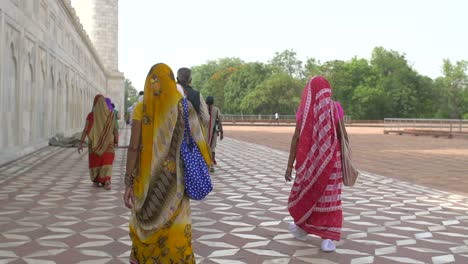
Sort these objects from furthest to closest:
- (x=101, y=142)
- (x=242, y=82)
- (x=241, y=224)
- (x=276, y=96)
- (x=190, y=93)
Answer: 1. (x=242, y=82)
2. (x=276, y=96)
3. (x=101, y=142)
4. (x=190, y=93)
5. (x=241, y=224)

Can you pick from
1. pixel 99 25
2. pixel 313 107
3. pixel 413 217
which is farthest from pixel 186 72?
pixel 99 25

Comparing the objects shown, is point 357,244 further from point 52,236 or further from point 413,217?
point 52,236

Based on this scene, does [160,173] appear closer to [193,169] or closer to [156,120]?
[193,169]

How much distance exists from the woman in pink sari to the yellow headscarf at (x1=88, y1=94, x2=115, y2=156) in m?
3.62

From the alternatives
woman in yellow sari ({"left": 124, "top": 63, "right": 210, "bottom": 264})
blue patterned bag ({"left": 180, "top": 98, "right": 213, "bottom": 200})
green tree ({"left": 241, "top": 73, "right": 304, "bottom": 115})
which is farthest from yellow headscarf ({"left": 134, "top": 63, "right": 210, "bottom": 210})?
green tree ({"left": 241, "top": 73, "right": 304, "bottom": 115})

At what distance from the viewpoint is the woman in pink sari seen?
3.82m

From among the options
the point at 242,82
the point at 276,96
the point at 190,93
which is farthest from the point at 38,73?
the point at 242,82

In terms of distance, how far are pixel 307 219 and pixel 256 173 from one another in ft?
16.5

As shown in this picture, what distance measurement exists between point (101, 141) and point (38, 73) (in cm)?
656

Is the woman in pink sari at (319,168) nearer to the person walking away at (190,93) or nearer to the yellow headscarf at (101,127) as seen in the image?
the person walking away at (190,93)

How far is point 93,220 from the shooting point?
15.6ft

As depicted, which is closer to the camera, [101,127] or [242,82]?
[101,127]

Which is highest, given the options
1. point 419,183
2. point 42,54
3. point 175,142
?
point 42,54

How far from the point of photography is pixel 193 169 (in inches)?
104
